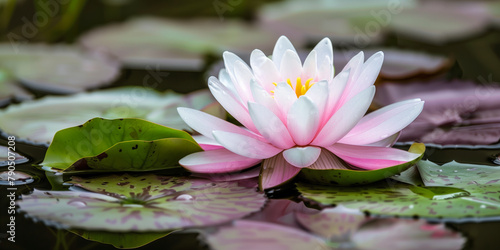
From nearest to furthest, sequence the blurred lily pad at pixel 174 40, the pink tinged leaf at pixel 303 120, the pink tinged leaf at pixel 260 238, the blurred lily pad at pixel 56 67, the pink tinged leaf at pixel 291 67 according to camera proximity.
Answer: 1. the pink tinged leaf at pixel 260 238
2. the pink tinged leaf at pixel 303 120
3. the pink tinged leaf at pixel 291 67
4. the blurred lily pad at pixel 56 67
5. the blurred lily pad at pixel 174 40

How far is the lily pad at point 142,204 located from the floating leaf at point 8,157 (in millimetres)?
180

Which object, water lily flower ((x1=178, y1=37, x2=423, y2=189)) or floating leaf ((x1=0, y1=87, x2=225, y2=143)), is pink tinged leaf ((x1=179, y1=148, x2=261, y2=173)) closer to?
water lily flower ((x1=178, y1=37, x2=423, y2=189))

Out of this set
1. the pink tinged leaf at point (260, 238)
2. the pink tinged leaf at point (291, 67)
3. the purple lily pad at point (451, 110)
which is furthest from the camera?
Answer: the purple lily pad at point (451, 110)

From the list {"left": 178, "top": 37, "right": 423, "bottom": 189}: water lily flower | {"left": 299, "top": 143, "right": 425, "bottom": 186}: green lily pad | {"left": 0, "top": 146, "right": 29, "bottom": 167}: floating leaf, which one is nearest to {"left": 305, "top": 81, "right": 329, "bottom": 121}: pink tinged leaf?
{"left": 178, "top": 37, "right": 423, "bottom": 189}: water lily flower

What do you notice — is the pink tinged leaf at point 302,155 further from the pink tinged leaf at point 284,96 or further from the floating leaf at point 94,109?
the floating leaf at point 94,109

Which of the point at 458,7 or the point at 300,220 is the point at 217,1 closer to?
the point at 458,7

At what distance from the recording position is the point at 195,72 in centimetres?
174

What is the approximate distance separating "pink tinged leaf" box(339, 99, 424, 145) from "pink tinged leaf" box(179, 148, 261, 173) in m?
0.18

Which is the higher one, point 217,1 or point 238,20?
point 217,1

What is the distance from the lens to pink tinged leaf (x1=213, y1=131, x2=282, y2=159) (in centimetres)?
86

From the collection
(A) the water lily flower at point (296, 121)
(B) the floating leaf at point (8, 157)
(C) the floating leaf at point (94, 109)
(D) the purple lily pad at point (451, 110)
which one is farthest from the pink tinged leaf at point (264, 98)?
(B) the floating leaf at point (8, 157)

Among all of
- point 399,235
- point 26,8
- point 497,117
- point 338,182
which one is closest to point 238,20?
point 26,8

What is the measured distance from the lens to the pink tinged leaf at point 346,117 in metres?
0.85

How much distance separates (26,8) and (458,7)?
2.03 meters
